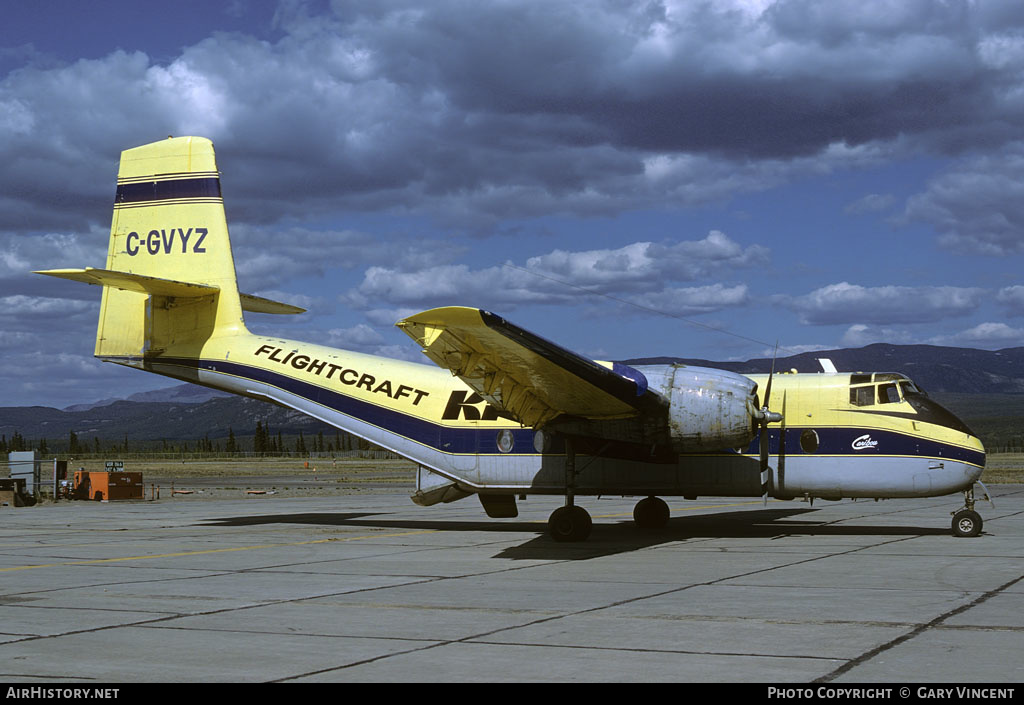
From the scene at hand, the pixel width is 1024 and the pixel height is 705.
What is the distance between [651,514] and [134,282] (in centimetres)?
1276

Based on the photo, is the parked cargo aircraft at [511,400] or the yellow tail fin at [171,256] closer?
the parked cargo aircraft at [511,400]

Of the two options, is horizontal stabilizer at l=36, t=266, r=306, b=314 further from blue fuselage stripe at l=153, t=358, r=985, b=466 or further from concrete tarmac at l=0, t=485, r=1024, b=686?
concrete tarmac at l=0, t=485, r=1024, b=686

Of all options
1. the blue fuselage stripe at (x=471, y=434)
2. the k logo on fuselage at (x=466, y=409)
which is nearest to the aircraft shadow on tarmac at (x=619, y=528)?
the blue fuselage stripe at (x=471, y=434)

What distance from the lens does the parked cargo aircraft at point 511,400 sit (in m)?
19.1

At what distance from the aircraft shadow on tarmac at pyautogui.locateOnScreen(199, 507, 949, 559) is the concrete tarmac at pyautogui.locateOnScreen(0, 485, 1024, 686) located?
0.60 ft

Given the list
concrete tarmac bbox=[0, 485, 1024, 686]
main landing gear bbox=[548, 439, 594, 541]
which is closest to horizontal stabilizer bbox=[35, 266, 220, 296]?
concrete tarmac bbox=[0, 485, 1024, 686]

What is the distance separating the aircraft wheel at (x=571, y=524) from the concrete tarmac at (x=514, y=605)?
17.0 inches

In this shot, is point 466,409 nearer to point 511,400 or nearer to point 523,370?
point 511,400

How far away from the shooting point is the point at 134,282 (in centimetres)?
2223

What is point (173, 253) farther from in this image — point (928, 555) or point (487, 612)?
point (928, 555)

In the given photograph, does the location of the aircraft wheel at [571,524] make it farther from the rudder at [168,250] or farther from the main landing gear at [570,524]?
the rudder at [168,250]

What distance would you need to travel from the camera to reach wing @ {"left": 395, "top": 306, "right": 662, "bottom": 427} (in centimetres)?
1592

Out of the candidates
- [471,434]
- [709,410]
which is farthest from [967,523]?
[471,434]
